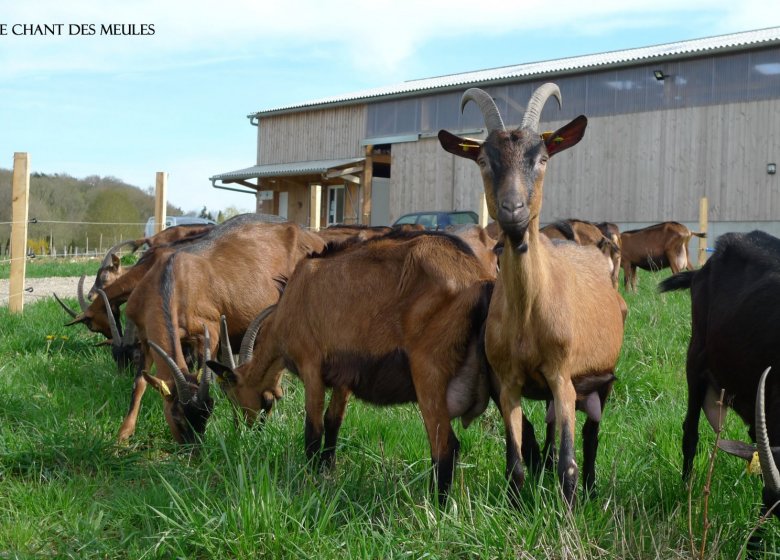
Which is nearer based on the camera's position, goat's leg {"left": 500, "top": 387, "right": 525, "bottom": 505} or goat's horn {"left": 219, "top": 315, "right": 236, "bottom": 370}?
goat's leg {"left": 500, "top": 387, "right": 525, "bottom": 505}

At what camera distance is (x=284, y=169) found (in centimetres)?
3431

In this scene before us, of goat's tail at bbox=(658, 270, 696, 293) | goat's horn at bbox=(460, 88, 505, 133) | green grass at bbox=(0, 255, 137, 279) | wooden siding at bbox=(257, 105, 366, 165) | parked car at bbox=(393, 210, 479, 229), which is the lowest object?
green grass at bbox=(0, 255, 137, 279)

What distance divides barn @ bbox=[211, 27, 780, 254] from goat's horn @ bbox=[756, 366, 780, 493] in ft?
58.3

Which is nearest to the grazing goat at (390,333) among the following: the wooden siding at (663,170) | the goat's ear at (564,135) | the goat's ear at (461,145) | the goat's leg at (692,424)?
the goat's ear at (461,145)

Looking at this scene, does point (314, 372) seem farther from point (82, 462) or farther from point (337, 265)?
point (82, 462)

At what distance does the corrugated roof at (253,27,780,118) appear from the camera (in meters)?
24.7

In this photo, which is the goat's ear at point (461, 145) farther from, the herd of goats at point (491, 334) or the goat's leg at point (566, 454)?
the goat's leg at point (566, 454)

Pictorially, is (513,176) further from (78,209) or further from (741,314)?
(78,209)

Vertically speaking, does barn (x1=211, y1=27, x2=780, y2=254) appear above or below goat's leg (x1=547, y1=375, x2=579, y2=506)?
above

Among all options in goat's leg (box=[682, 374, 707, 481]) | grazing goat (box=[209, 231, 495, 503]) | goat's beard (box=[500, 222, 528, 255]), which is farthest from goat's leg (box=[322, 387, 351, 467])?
goat's leg (box=[682, 374, 707, 481])

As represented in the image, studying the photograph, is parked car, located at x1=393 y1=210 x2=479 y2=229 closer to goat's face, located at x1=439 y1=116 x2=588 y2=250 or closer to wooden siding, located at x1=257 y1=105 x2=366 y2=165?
wooden siding, located at x1=257 y1=105 x2=366 y2=165

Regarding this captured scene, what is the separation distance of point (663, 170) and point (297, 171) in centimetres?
1397

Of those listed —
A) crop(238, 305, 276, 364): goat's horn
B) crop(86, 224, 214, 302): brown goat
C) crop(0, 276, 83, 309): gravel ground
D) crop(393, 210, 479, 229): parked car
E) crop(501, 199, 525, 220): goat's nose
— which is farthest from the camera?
crop(393, 210, 479, 229): parked car

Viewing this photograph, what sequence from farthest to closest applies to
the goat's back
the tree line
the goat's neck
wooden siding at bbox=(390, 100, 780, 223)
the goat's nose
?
the tree line < wooden siding at bbox=(390, 100, 780, 223) < the goat's back < the goat's neck < the goat's nose
